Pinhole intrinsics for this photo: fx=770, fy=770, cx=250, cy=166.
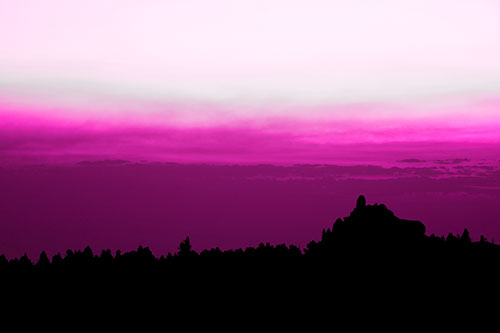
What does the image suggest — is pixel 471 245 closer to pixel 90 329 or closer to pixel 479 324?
pixel 479 324

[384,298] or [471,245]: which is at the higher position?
[471,245]

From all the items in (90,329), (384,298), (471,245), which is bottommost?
(90,329)

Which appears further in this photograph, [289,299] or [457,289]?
[289,299]

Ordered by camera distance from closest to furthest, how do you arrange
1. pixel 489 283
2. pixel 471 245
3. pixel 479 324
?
pixel 479 324 → pixel 489 283 → pixel 471 245

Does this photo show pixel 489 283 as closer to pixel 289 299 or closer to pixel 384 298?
pixel 384 298

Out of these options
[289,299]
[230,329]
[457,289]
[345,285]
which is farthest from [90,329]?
[457,289]

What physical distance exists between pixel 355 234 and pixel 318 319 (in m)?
21.5

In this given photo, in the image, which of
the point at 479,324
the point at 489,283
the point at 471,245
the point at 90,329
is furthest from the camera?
the point at 90,329

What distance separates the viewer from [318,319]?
176750 millimetres

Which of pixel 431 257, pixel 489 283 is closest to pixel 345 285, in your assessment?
pixel 431 257

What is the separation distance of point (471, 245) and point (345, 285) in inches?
1258

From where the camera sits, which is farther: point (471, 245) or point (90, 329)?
point (90, 329)

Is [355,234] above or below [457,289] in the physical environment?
above

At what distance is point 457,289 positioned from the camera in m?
172
